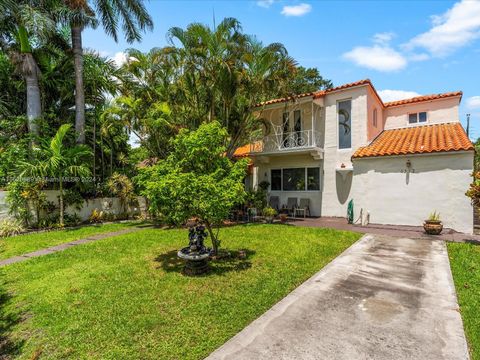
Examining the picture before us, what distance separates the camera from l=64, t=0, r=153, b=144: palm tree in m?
15.6

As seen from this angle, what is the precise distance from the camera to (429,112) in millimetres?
16484

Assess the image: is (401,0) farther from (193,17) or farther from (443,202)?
(193,17)

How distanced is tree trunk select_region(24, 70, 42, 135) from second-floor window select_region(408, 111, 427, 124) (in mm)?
22200

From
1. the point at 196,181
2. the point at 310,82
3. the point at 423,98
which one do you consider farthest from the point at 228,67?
the point at 310,82

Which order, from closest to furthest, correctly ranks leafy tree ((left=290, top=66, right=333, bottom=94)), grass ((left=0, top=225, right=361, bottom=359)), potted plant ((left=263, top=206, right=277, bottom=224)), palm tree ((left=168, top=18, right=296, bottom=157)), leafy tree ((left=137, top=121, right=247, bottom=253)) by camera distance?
grass ((left=0, top=225, right=361, bottom=359)) < leafy tree ((left=137, top=121, right=247, bottom=253)) < palm tree ((left=168, top=18, right=296, bottom=157)) < potted plant ((left=263, top=206, right=277, bottom=224)) < leafy tree ((left=290, top=66, right=333, bottom=94))

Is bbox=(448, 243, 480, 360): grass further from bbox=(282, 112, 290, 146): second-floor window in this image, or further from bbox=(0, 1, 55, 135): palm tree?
bbox=(0, 1, 55, 135): palm tree

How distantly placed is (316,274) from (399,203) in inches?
334

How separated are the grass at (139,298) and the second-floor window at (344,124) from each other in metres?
7.89

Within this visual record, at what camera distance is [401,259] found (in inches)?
320

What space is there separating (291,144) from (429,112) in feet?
27.7

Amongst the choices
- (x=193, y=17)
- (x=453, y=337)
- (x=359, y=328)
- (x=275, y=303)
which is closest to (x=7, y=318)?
(x=275, y=303)

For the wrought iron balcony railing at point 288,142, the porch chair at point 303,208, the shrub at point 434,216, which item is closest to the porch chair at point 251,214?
the porch chair at point 303,208

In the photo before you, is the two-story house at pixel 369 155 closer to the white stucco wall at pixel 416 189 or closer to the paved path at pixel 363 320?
the white stucco wall at pixel 416 189

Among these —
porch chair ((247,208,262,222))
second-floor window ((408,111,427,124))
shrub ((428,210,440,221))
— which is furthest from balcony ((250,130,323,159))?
shrub ((428,210,440,221))
